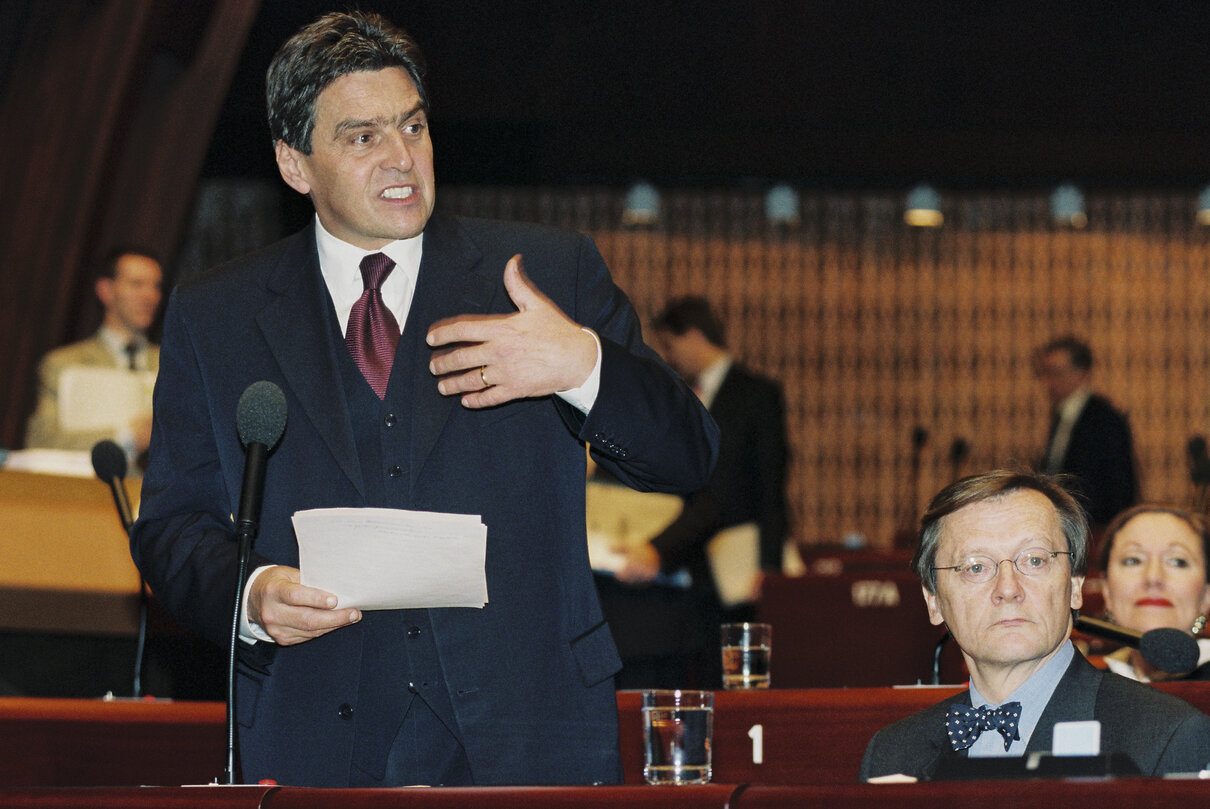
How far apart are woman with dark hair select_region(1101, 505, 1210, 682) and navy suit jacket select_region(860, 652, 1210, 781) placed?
1.43 metres

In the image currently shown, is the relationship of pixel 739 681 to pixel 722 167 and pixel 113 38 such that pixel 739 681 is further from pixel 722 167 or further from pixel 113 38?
pixel 722 167

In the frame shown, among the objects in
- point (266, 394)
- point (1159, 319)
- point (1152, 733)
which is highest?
point (1159, 319)

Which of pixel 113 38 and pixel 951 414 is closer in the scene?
pixel 113 38

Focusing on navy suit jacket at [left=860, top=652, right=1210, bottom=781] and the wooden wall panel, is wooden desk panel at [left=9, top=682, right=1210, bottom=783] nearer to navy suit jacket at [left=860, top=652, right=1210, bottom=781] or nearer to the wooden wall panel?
navy suit jacket at [left=860, top=652, right=1210, bottom=781]

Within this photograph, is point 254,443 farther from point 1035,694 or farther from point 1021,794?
point 1035,694

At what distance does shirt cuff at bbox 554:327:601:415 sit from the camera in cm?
175

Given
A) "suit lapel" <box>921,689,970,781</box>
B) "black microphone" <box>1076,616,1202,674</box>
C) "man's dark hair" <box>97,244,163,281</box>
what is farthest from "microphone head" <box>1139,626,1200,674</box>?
"man's dark hair" <box>97,244,163,281</box>

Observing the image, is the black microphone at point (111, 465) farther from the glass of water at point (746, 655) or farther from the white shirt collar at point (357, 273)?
the glass of water at point (746, 655)

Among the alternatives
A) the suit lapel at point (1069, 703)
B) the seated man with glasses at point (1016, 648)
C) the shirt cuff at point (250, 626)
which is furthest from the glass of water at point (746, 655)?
A: the shirt cuff at point (250, 626)

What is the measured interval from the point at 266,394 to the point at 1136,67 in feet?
24.9

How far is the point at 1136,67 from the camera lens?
27.2 feet

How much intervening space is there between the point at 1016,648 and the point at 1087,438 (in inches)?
205

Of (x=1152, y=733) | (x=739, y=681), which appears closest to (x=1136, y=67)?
(x=739, y=681)

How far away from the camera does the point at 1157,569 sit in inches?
138
